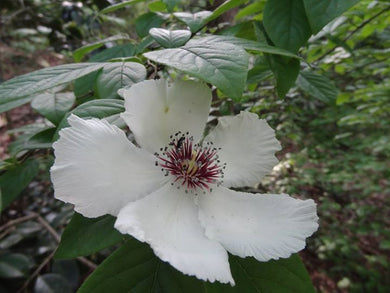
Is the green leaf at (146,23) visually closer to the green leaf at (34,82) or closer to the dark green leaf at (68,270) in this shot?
the green leaf at (34,82)

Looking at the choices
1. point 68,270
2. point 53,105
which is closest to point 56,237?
point 68,270

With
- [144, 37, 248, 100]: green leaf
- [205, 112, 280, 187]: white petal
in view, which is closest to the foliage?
[144, 37, 248, 100]: green leaf

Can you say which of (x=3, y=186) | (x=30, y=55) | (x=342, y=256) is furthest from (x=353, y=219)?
(x=30, y=55)

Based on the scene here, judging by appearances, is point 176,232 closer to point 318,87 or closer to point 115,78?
point 115,78

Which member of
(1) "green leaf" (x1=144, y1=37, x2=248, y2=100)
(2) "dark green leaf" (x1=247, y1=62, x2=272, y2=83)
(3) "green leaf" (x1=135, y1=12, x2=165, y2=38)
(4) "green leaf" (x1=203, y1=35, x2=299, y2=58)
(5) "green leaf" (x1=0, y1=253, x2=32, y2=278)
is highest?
(4) "green leaf" (x1=203, y1=35, x2=299, y2=58)

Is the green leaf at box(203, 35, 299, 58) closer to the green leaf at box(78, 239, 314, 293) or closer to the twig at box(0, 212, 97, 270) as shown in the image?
the green leaf at box(78, 239, 314, 293)

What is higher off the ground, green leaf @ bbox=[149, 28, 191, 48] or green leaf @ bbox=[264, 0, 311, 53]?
Answer: green leaf @ bbox=[264, 0, 311, 53]

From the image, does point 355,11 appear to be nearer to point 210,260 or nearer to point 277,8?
point 277,8
